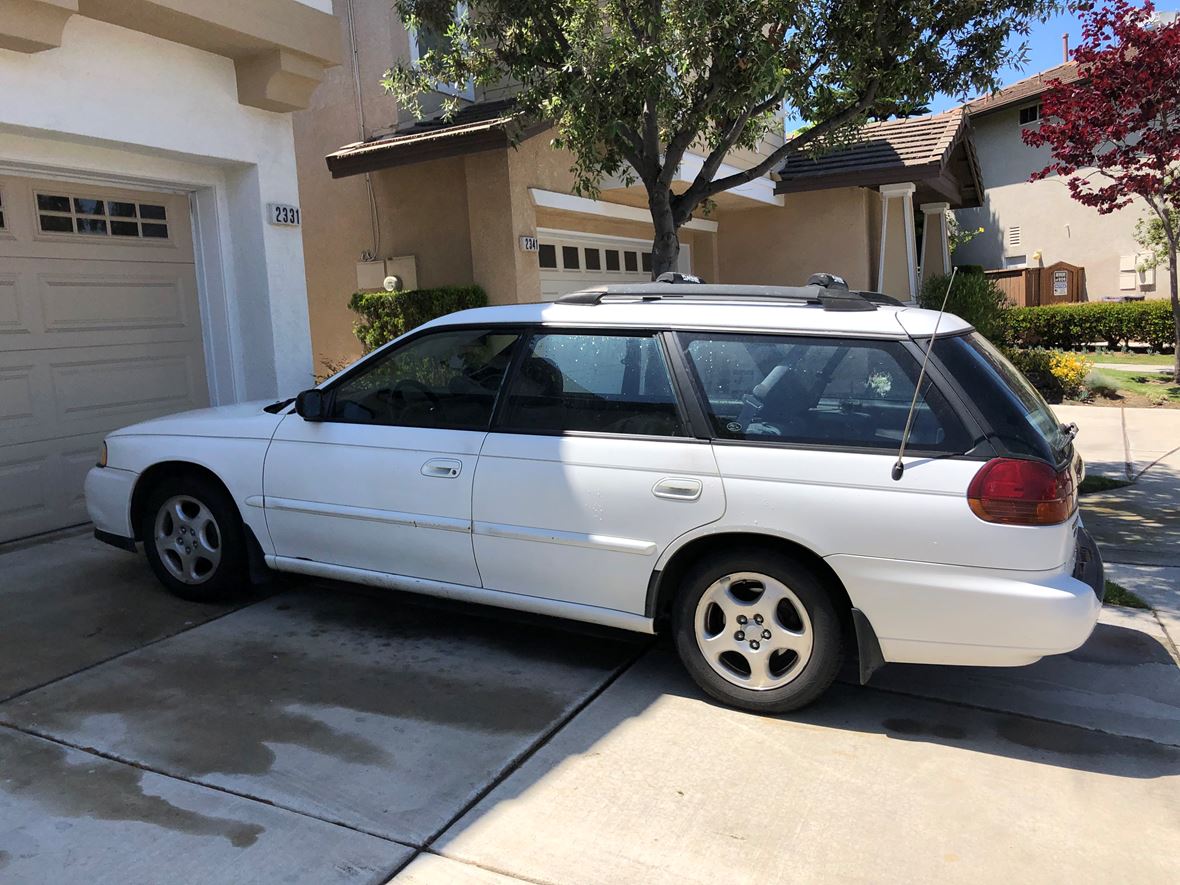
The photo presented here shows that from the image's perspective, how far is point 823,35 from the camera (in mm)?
6629

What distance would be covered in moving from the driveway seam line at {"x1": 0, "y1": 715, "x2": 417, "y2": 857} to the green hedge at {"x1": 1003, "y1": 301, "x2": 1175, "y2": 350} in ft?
A: 64.8

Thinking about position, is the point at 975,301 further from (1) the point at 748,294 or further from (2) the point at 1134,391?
(1) the point at 748,294

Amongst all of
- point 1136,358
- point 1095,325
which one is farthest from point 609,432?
point 1095,325

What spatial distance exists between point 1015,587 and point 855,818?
3.38 feet

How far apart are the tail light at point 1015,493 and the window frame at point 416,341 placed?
214 centimetres

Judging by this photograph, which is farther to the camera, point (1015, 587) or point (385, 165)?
point (385, 165)

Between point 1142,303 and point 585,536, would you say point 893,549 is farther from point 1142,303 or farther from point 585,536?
point 1142,303

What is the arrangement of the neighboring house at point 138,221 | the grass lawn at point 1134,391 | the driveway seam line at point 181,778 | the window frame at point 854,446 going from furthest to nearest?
1. the grass lawn at point 1134,391
2. the neighboring house at point 138,221
3. the window frame at point 854,446
4. the driveway seam line at point 181,778

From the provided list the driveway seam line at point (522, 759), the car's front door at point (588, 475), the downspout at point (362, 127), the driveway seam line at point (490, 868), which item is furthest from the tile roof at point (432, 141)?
the driveway seam line at point (490, 868)

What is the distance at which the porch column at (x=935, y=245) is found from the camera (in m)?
19.1

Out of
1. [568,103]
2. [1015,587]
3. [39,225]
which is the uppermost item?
[568,103]

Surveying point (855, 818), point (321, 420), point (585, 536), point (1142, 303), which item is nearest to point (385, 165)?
point (321, 420)

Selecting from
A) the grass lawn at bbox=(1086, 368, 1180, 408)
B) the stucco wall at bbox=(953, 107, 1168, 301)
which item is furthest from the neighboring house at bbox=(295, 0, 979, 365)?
the stucco wall at bbox=(953, 107, 1168, 301)

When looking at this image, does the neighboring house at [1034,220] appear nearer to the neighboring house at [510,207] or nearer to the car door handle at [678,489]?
the neighboring house at [510,207]
